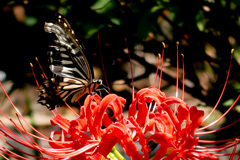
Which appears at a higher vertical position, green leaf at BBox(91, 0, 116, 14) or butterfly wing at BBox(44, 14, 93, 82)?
green leaf at BBox(91, 0, 116, 14)

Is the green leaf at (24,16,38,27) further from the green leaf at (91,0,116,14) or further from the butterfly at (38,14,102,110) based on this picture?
the butterfly at (38,14,102,110)

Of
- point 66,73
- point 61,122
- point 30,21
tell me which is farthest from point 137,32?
point 61,122

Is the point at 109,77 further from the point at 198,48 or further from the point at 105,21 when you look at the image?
the point at 198,48

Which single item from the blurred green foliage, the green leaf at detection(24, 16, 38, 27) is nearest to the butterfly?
the blurred green foliage

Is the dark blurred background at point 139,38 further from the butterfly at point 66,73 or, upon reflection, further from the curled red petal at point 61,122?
the curled red petal at point 61,122

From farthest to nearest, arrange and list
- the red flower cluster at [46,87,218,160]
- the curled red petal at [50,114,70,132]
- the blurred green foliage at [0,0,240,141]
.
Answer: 1. the blurred green foliage at [0,0,240,141]
2. the curled red petal at [50,114,70,132]
3. the red flower cluster at [46,87,218,160]

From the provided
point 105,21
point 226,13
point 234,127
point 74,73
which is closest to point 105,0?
point 105,21
